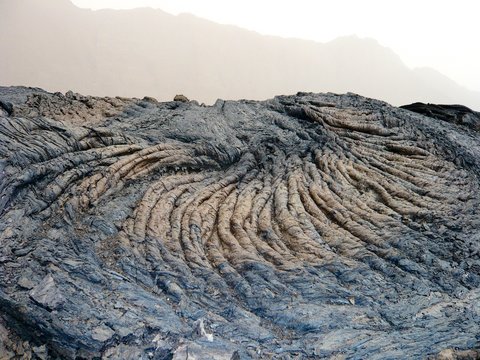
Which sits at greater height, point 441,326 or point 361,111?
point 361,111

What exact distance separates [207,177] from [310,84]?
566 ft

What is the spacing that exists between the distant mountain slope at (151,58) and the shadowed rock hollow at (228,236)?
114m

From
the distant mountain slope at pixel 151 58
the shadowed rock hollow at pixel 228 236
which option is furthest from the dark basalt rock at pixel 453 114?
the distant mountain slope at pixel 151 58

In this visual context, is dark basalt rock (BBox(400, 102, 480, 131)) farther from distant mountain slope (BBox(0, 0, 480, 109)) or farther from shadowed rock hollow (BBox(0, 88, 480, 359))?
distant mountain slope (BBox(0, 0, 480, 109))

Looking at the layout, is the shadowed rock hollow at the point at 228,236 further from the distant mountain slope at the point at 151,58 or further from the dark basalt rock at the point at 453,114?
the distant mountain slope at the point at 151,58

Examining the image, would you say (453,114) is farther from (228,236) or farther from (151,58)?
(151,58)

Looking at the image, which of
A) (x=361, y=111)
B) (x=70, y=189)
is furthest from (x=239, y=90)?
(x=70, y=189)

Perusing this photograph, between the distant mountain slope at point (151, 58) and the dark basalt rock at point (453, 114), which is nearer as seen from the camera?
the dark basalt rock at point (453, 114)

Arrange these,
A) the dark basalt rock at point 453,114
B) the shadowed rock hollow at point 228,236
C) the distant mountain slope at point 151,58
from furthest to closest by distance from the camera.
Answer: the distant mountain slope at point 151,58 → the dark basalt rock at point 453,114 → the shadowed rock hollow at point 228,236

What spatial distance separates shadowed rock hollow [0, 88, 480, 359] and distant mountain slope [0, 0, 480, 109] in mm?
113885

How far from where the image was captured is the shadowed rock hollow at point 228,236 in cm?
759

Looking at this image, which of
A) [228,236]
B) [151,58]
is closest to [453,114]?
[228,236]

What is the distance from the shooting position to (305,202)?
14.1 meters

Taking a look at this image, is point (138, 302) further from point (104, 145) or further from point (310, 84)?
point (310, 84)
